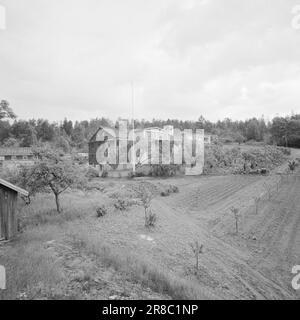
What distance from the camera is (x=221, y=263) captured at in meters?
10.8

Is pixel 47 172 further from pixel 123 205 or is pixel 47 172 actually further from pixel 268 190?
pixel 268 190

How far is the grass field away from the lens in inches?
320

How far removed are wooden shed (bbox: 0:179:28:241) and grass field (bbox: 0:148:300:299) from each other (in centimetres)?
62

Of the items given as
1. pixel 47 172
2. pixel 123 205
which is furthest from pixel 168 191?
pixel 47 172

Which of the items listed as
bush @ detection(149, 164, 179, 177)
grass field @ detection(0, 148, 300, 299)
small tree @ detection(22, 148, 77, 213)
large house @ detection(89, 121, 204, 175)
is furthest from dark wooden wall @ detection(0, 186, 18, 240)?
large house @ detection(89, 121, 204, 175)

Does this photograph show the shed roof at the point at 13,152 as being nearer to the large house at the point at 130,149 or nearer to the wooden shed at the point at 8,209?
the large house at the point at 130,149

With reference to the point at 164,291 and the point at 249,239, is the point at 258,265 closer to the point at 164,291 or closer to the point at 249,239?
the point at 249,239

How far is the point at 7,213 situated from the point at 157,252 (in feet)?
26.5

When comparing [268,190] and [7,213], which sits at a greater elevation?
[7,213]

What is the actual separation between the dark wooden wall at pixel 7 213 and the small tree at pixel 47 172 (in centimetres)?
407

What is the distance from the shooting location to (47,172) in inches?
674
